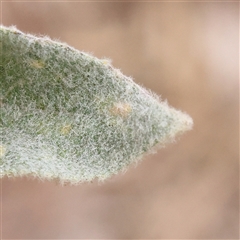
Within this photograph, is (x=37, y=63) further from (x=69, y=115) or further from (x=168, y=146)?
(x=168, y=146)

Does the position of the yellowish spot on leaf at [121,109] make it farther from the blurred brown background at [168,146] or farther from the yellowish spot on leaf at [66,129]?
the blurred brown background at [168,146]

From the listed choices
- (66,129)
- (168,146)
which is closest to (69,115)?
(66,129)

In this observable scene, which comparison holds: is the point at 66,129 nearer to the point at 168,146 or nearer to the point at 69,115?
the point at 69,115

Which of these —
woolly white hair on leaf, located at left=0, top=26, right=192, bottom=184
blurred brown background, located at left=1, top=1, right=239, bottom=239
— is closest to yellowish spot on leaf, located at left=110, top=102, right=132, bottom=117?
woolly white hair on leaf, located at left=0, top=26, right=192, bottom=184

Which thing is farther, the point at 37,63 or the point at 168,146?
the point at 168,146

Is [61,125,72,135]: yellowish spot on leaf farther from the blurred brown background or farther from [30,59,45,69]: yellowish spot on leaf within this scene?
the blurred brown background

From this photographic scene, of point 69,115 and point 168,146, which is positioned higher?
point 168,146

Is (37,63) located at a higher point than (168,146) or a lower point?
lower
